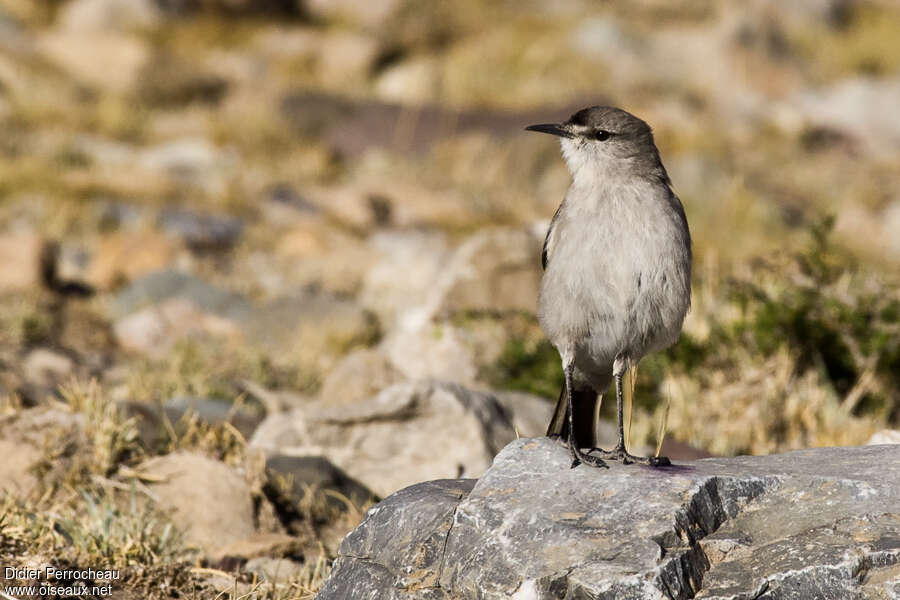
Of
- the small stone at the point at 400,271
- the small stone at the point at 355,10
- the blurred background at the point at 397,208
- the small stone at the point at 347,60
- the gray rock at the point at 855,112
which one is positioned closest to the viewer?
the blurred background at the point at 397,208

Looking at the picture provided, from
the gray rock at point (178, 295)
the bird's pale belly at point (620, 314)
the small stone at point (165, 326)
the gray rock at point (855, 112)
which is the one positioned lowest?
the small stone at point (165, 326)

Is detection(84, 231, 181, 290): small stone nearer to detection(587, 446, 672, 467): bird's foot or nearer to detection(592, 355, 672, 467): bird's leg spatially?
detection(592, 355, 672, 467): bird's leg

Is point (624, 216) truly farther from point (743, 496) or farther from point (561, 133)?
point (743, 496)

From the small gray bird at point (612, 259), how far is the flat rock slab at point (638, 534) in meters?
0.54

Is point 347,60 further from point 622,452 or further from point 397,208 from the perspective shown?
point 622,452

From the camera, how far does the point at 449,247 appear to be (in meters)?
11.9

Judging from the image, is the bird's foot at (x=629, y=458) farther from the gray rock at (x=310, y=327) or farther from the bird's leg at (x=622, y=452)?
the gray rock at (x=310, y=327)

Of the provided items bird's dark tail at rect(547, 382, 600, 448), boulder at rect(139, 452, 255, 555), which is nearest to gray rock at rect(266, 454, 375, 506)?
boulder at rect(139, 452, 255, 555)

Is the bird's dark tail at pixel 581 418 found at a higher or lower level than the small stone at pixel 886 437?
lower

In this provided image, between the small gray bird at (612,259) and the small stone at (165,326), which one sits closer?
the small gray bird at (612,259)

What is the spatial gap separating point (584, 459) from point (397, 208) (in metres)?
9.99

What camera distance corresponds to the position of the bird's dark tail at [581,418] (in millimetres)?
5027

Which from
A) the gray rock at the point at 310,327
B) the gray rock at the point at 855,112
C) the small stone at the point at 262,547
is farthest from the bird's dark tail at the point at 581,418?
the gray rock at the point at 855,112

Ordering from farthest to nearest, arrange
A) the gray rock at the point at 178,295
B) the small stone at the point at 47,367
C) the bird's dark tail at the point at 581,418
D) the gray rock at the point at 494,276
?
the gray rock at the point at 178,295 → the gray rock at the point at 494,276 → the small stone at the point at 47,367 → the bird's dark tail at the point at 581,418
